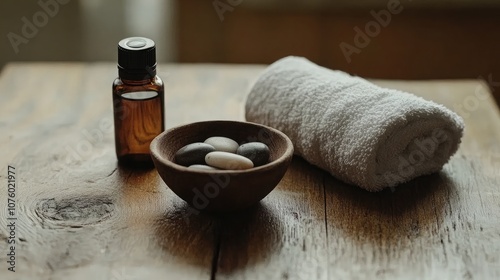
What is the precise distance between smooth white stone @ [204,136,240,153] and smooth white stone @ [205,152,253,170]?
0.05 meters

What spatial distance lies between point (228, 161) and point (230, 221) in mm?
79

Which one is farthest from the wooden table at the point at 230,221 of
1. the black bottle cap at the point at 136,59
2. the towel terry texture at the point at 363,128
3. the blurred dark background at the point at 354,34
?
the blurred dark background at the point at 354,34

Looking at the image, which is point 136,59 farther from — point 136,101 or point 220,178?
point 220,178

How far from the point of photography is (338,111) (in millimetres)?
1070

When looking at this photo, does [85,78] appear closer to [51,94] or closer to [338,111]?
[51,94]

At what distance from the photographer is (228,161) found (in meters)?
0.93

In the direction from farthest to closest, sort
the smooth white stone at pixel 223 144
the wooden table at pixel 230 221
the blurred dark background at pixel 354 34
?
the blurred dark background at pixel 354 34, the smooth white stone at pixel 223 144, the wooden table at pixel 230 221

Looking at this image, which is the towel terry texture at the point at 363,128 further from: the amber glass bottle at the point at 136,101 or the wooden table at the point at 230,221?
the amber glass bottle at the point at 136,101

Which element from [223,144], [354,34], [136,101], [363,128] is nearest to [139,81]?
[136,101]

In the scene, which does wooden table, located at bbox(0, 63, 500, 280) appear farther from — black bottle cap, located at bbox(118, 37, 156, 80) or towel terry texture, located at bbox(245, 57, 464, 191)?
black bottle cap, located at bbox(118, 37, 156, 80)

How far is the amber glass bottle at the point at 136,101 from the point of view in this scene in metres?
1.04

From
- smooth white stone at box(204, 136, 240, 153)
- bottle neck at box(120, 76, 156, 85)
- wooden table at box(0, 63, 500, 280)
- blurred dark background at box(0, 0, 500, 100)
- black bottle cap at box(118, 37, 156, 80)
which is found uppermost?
black bottle cap at box(118, 37, 156, 80)

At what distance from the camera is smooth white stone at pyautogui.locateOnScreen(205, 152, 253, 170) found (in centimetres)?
93

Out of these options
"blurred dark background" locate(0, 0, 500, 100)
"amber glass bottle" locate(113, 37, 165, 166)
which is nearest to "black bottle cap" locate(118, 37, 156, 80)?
"amber glass bottle" locate(113, 37, 165, 166)
